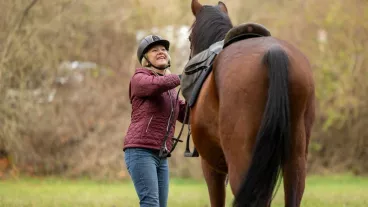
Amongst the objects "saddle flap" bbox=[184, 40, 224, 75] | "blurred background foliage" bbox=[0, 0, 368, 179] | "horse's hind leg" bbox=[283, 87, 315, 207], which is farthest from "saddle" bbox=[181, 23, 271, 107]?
"blurred background foliage" bbox=[0, 0, 368, 179]

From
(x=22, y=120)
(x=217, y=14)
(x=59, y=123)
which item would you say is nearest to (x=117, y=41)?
(x=59, y=123)

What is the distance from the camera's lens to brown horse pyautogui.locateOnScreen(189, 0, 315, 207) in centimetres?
440

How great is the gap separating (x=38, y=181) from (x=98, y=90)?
11.9ft

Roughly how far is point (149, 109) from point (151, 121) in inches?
4.3

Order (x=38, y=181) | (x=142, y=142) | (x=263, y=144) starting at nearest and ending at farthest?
(x=263, y=144) → (x=142, y=142) → (x=38, y=181)

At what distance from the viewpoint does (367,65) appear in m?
21.8

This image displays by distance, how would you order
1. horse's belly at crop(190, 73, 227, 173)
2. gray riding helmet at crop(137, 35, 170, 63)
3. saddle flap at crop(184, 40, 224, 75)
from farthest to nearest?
gray riding helmet at crop(137, 35, 170, 63) < saddle flap at crop(184, 40, 224, 75) < horse's belly at crop(190, 73, 227, 173)

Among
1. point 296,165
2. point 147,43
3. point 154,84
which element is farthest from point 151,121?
point 296,165

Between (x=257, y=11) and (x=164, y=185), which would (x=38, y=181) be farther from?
(x=164, y=185)

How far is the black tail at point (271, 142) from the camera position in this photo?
436 centimetres

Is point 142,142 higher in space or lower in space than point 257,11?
lower

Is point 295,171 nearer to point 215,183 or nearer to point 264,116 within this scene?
point 264,116

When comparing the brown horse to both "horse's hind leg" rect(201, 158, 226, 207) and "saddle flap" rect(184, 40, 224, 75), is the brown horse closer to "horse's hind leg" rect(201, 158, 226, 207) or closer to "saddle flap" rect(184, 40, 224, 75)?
"saddle flap" rect(184, 40, 224, 75)

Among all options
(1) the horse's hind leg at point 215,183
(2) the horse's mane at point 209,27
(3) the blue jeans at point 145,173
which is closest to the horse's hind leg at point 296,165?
(1) the horse's hind leg at point 215,183
